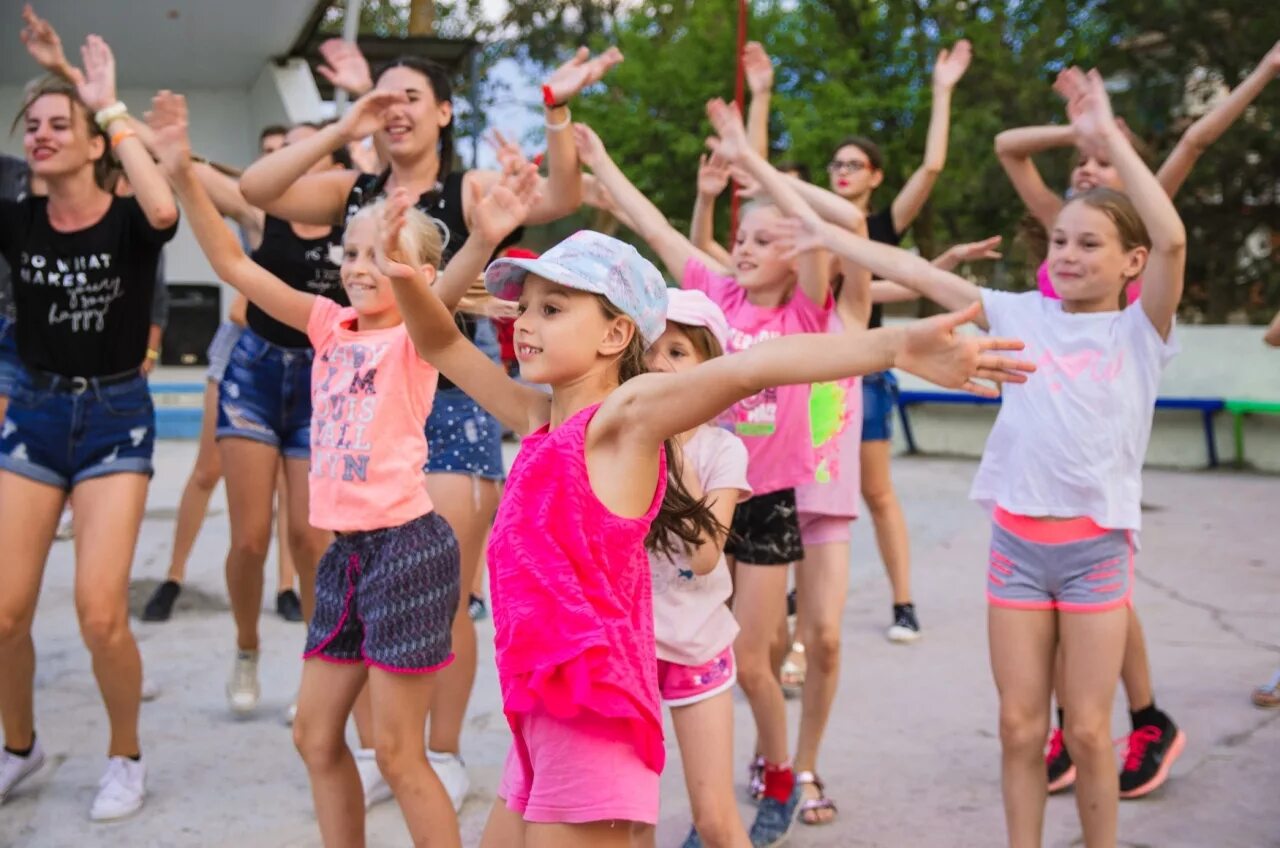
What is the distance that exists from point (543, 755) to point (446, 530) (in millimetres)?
1098

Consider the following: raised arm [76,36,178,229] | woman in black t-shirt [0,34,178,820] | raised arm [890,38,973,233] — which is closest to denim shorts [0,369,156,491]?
woman in black t-shirt [0,34,178,820]

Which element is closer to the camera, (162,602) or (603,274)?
(603,274)

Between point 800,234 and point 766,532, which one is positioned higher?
point 800,234

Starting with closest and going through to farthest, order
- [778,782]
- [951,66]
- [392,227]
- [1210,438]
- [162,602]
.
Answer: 1. [392,227]
2. [778,782]
3. [951,66]
4. [162,602]
5. [1210,438]

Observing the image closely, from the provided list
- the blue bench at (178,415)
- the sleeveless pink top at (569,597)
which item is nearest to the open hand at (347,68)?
the sleeveless pink top at (569,597)

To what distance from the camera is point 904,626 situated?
6.15 m

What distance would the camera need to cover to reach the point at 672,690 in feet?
10.7

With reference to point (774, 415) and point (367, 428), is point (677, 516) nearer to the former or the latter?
point (367, 428)

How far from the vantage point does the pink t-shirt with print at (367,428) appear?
341cm

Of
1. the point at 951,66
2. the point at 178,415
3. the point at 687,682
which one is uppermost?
the point at 951,66

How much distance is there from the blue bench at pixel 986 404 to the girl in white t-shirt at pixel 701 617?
7760mm

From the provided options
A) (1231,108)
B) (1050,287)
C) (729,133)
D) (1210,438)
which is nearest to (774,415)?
(729,133)

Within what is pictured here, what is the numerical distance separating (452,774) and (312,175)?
1.87 m

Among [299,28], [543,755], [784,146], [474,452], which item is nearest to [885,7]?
[784,146]
